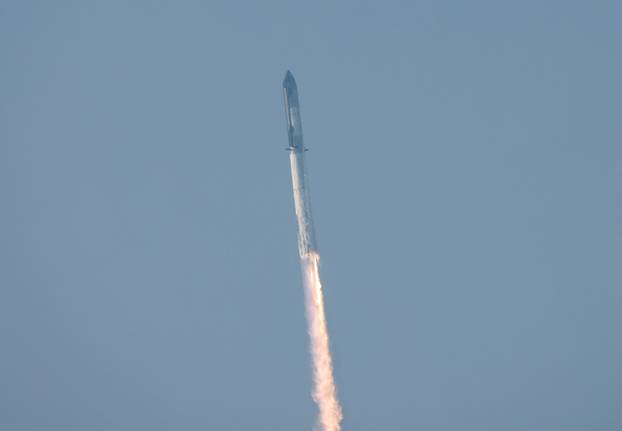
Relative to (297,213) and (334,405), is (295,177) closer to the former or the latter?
(297,213)

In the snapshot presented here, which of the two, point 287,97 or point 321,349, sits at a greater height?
point 287,97

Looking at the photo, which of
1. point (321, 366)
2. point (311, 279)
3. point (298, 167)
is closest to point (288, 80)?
point (298, 167)

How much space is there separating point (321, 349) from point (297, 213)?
7.50 metres

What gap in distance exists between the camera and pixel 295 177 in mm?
141750

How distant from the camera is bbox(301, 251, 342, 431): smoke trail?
146 m

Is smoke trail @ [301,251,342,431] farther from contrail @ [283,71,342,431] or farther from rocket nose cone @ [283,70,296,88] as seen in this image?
rocket nose cone @ [283,70,296,88]

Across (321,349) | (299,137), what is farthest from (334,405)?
(299,137)

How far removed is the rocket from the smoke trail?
3.46 metres

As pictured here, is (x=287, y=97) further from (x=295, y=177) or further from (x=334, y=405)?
(x=334, y=405)

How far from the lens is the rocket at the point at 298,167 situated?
141500 millimetres

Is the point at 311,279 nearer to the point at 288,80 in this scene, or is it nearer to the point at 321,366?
the point at 321,366

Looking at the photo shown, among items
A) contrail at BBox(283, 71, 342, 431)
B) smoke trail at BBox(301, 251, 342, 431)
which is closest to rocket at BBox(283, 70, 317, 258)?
contrail at BBox(283, 71, 342, 431)

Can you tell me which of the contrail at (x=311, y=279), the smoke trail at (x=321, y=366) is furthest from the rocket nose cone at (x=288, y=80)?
the smoke trail at (x=321, y=366)

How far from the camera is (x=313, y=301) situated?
479ft
